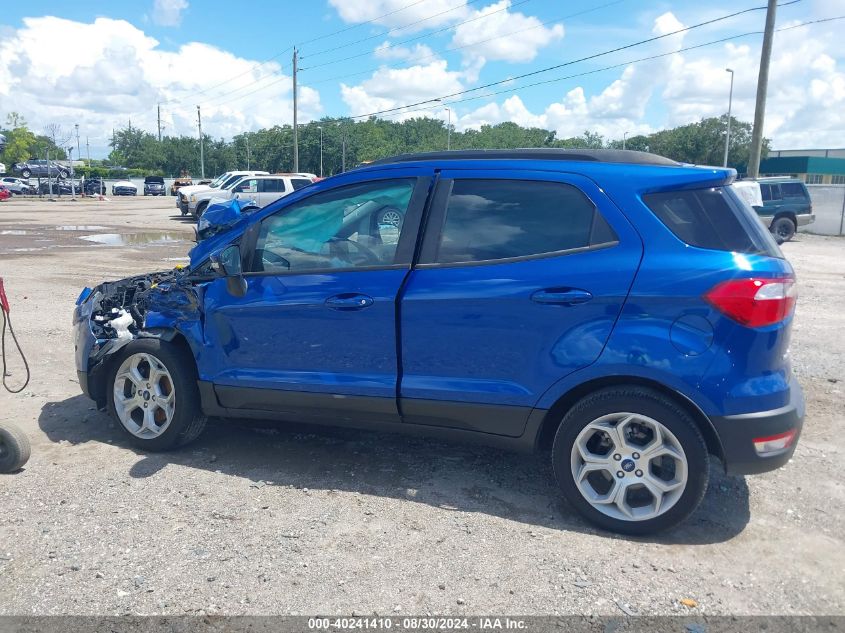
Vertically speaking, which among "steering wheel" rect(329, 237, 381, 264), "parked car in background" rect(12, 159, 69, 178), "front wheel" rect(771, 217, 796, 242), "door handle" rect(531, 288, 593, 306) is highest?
"parked car in background" rect(12, 159, 69, 178)

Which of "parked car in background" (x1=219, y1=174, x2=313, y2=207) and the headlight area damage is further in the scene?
"parked car in background" (x1=219, y1=174, x2=313, y2=207)

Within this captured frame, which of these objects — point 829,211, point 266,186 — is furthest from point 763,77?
point 266,186

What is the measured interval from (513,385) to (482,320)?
372 mm

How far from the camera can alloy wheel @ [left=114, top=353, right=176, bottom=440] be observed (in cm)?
457

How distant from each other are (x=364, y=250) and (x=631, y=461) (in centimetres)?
184

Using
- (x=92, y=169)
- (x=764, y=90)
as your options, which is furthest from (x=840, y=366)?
(x=92, y=169)

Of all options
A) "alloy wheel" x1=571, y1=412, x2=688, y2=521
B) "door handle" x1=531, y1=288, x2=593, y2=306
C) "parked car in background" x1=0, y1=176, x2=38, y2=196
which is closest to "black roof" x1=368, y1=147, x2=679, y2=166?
"door handle" x1=531, y1=288, x2=593, y2=306

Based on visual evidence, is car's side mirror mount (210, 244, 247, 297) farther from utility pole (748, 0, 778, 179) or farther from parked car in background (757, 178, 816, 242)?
parked car in background (757, 178, 816, 242)

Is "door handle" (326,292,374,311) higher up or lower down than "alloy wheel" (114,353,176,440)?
higher up

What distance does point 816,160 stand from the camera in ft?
208

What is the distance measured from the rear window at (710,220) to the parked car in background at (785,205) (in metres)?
21.9

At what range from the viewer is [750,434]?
338 centimetres

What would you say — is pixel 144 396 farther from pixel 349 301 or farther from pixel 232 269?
pixel 349 301

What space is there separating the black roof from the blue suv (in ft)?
0.08
